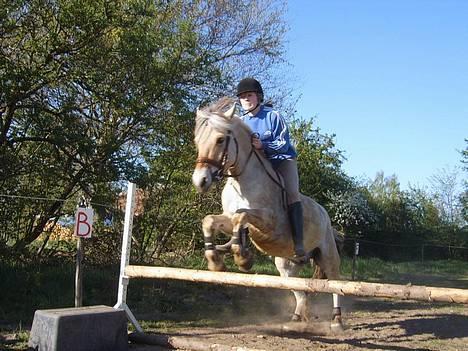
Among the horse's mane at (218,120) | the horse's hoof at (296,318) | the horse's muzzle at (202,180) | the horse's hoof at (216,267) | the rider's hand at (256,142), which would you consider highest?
the horse's mane at (218,120)

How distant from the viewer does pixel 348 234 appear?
67.4 feet

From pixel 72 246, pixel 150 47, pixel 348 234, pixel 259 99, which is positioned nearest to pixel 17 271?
pixel 72 246

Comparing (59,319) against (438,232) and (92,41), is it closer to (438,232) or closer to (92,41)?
(92,41)

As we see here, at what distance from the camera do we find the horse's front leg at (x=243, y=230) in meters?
4.39

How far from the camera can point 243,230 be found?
445cm

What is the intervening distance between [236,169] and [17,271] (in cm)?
398

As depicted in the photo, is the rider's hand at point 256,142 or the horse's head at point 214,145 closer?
the horse's head at point 214,145

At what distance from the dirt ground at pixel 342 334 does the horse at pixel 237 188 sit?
0.88m

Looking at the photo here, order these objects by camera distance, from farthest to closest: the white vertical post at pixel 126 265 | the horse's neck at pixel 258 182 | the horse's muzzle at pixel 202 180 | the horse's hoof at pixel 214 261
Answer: the white vertical post at pixel 126 265, the horse's neck at pixel 258 182, the horse's hoof at pixel 214 261, the horse's muzzle at pixel 202 180

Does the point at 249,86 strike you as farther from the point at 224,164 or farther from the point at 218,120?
the point at 224,164

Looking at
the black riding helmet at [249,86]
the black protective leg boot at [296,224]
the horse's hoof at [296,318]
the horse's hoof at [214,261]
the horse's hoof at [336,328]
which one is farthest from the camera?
the horse's hoof at [296,318]

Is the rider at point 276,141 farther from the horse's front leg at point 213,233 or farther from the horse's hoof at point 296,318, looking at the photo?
the horse's hoof at point 296,318

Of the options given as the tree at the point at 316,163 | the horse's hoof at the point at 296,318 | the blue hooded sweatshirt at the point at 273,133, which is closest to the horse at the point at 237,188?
the blue hooded sweatshirt at the point at 273,133

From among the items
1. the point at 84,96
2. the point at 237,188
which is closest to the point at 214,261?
the point at 237,188
